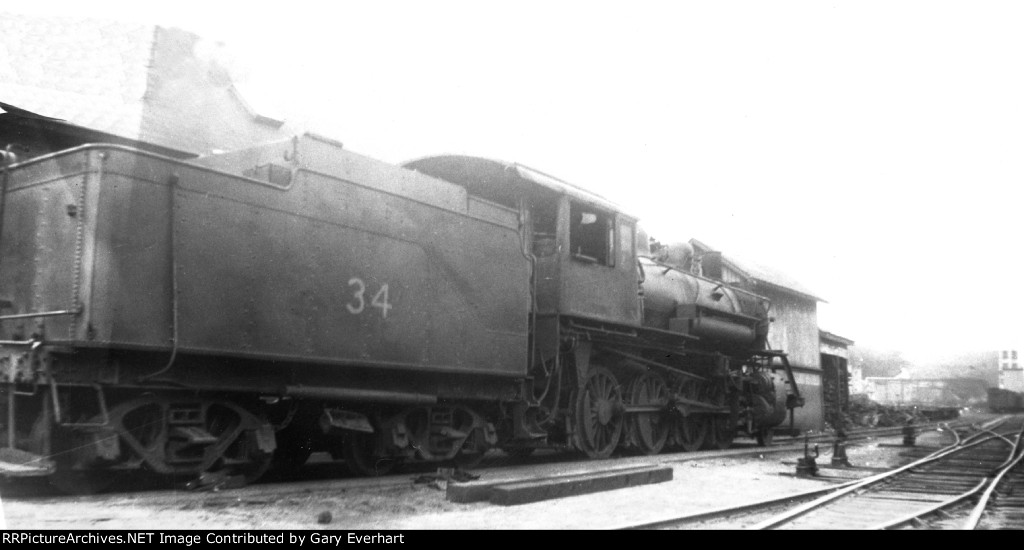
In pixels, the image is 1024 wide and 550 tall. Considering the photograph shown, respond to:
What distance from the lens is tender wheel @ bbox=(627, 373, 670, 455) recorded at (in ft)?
35.3

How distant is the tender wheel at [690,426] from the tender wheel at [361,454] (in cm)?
589

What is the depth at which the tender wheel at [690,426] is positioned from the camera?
11.9 metres

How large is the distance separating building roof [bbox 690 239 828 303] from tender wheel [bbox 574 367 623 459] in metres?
10.7

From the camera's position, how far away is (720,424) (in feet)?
43.0

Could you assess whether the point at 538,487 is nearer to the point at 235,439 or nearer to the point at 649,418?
the point at 235,439

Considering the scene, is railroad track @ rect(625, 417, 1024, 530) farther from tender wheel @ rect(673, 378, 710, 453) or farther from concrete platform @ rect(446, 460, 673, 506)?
tender wheel @ rect(673, 378, 710, 453)

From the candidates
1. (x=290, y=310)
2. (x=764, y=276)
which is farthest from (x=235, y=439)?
(x=764, y=276)

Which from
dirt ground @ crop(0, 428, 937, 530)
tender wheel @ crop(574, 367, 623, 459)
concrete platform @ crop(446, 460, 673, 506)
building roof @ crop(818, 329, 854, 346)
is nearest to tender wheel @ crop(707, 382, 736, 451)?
tender wheel @ crop(574, 367, 623, 459)

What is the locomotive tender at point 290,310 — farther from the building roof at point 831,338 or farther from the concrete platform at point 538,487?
the building roof at point 831,338

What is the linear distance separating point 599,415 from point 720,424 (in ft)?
13.4

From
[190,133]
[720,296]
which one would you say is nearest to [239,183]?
[190,133]

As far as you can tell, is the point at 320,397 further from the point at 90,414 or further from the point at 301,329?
the point at 90,414

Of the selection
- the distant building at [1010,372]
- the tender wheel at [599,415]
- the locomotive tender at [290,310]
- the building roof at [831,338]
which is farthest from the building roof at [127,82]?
the distant building at [1010,372]
